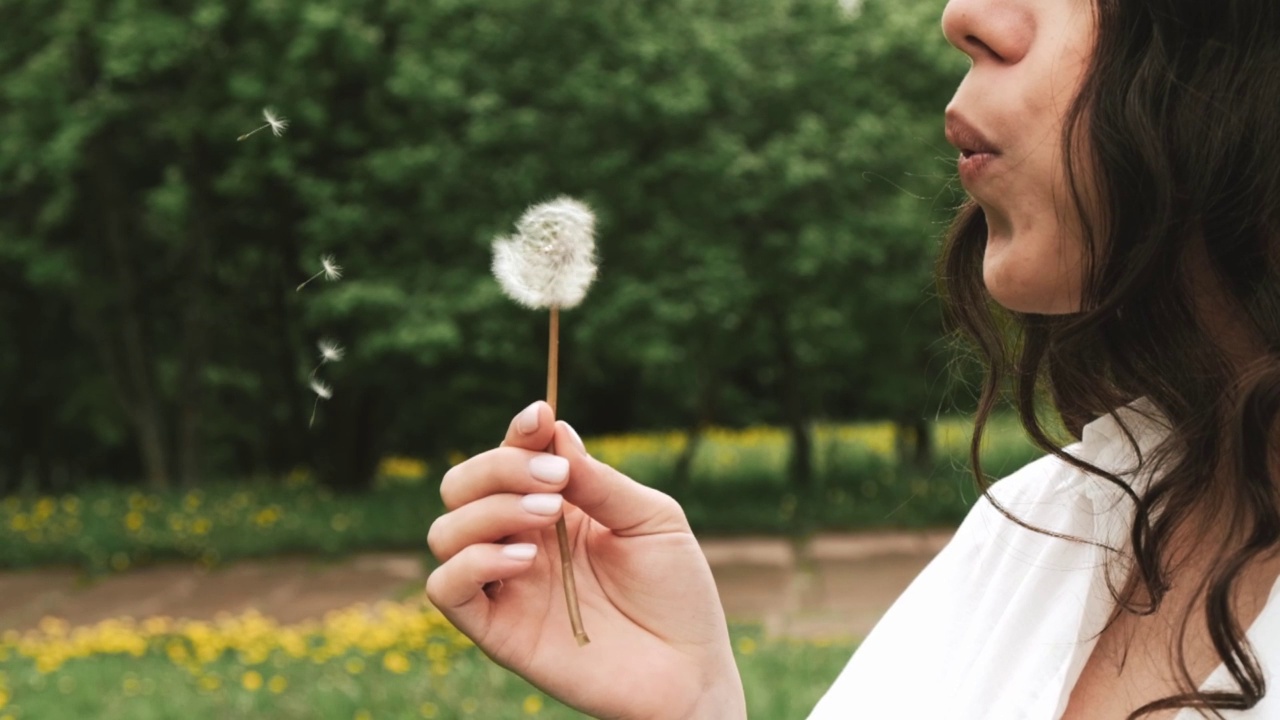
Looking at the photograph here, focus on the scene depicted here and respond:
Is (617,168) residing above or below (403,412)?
above

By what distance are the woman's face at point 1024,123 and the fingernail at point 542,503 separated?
1.25 feet

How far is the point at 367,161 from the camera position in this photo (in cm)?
848

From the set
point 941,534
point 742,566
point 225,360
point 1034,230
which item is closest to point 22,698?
point 742,566

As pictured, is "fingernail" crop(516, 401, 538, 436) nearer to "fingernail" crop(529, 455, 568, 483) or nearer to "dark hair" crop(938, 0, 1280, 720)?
"fingernail" crop(529, 455, 568, 483)

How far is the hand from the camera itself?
1.05 m

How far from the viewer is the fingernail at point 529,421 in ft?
3.27

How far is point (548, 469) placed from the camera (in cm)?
102

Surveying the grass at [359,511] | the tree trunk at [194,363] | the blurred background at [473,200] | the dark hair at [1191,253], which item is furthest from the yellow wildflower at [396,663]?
the tree trunk at [194,363]

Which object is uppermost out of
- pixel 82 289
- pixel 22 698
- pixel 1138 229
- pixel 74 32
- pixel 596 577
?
pixel 74 32

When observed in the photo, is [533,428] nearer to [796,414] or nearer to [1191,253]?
[1191,253]

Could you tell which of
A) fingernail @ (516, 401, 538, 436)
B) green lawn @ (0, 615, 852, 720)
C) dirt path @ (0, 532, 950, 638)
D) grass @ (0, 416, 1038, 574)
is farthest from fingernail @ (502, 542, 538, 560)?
grass @ (0, 416, 1038, 574)

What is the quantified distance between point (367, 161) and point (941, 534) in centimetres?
444

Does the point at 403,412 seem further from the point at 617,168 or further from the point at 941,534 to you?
the point at 941,534

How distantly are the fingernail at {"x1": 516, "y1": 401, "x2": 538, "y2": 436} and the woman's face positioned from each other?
1.20 ft
